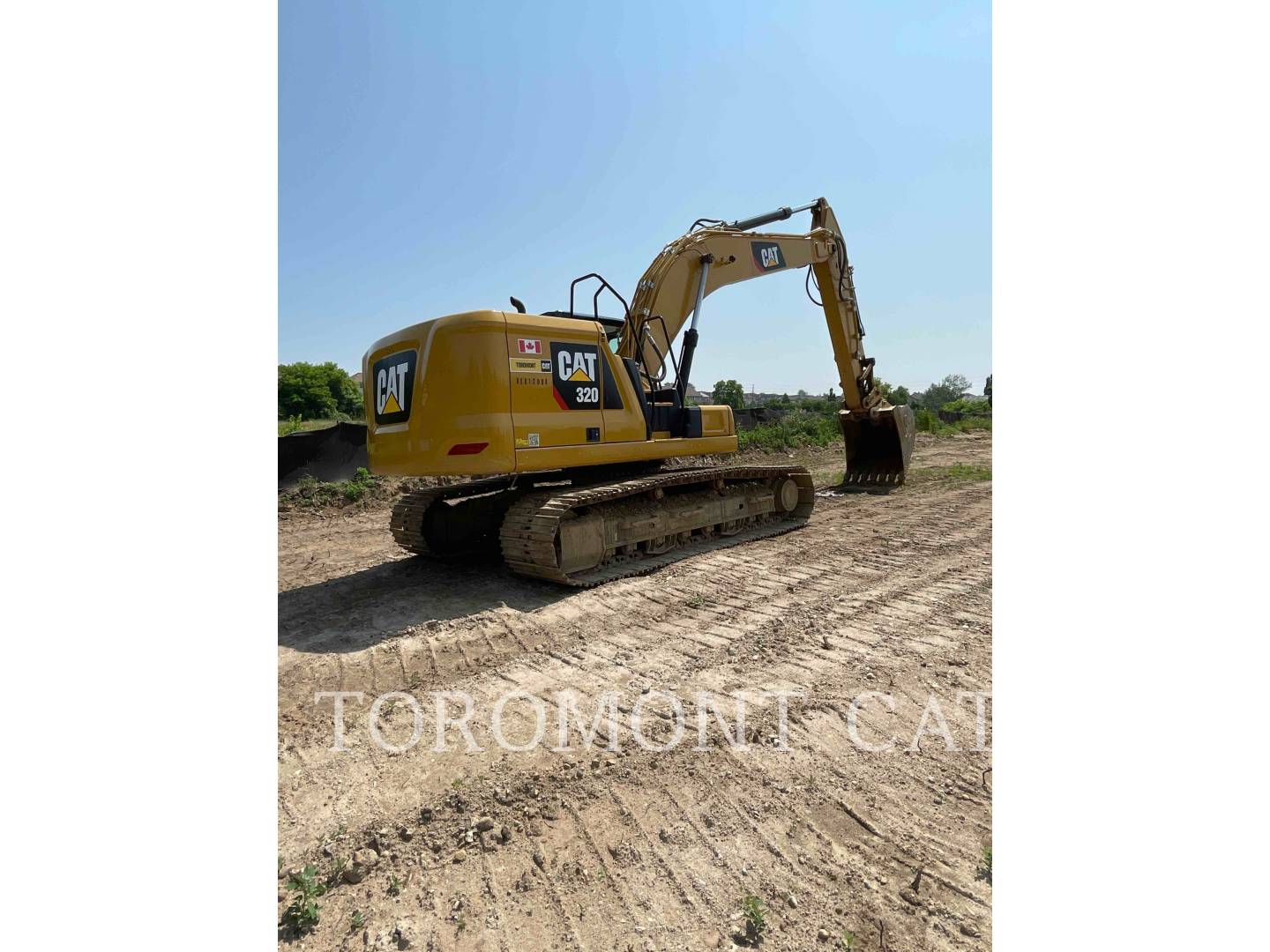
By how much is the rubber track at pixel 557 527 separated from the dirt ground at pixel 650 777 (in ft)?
Answer: 1.13

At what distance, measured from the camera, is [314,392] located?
44969mm

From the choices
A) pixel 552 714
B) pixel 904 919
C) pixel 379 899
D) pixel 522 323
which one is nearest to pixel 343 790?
pixel 379 899

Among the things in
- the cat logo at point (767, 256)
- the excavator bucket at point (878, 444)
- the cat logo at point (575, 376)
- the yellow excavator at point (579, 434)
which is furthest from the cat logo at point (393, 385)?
the excavator bucket at point (878, 444)

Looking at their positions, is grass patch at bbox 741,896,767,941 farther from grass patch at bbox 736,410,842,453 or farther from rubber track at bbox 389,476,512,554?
grass patch at bbox 736,410,842,453

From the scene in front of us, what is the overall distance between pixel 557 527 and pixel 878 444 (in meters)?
8.15

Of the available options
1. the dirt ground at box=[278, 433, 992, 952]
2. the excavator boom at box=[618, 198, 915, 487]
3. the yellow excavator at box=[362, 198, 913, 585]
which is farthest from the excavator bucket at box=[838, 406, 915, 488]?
the dirt ground at box=[278, 433, 992, 952]

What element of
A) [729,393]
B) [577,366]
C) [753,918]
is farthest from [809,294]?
[729,393]

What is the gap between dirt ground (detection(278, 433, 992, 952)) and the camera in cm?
194

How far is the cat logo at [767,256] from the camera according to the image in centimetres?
883

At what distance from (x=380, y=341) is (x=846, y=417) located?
860cm

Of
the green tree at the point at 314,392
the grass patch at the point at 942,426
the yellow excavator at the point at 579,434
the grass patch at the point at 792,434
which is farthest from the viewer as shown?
the green tree at the point at 314,392

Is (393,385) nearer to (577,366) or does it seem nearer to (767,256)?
(577,366)

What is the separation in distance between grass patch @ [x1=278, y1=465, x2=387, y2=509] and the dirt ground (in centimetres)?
537

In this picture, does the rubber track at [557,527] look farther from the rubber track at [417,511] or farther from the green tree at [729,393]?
the green tree at [729,393]
